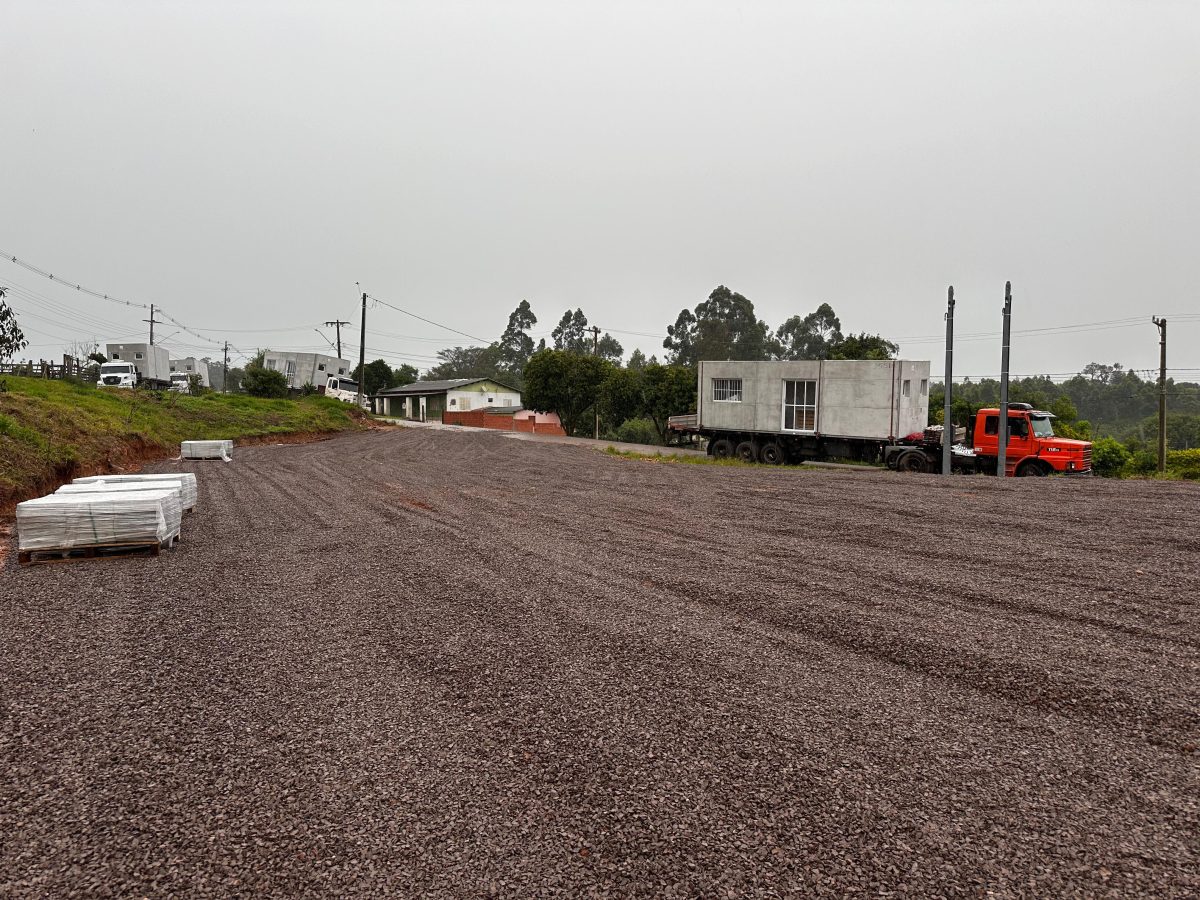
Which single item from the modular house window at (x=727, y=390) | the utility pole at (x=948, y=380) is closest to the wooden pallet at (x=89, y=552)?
the utility pole at (x=948, y=380)

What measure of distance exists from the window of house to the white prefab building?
4748 centimetres

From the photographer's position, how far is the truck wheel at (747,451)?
29047 mm

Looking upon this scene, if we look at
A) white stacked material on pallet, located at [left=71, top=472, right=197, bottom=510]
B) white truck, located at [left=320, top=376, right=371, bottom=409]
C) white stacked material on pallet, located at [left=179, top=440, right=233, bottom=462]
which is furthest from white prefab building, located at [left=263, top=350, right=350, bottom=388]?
white stacked material on pallet, located at [left=71, top=472, right=197, bottom=510]

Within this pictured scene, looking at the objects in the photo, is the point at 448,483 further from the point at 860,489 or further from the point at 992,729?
the point at 992,729

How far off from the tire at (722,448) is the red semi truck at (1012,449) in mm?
6958

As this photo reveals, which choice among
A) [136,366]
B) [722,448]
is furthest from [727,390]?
[136,366]

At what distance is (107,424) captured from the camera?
23875 mm

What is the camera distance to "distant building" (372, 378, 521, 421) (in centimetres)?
6581

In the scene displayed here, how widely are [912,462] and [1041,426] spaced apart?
4.19m

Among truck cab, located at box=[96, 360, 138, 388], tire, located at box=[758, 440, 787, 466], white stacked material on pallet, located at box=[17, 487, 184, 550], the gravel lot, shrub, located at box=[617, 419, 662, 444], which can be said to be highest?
truck cab, located at box=[96, 360, 138, 388]

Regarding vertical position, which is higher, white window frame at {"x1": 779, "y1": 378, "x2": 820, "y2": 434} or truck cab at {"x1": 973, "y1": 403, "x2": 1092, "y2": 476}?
white window frame at {"x1": 779, "y1": 378, "x2": 820, "y2": 434}

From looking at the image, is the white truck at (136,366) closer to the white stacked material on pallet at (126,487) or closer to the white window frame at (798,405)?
the white stacked material on pallet at (126,487)

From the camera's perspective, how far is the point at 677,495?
648 inches

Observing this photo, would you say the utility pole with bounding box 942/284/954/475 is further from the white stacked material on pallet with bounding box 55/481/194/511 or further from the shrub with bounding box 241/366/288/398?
the shrub with bounding box 241/366/288/398
